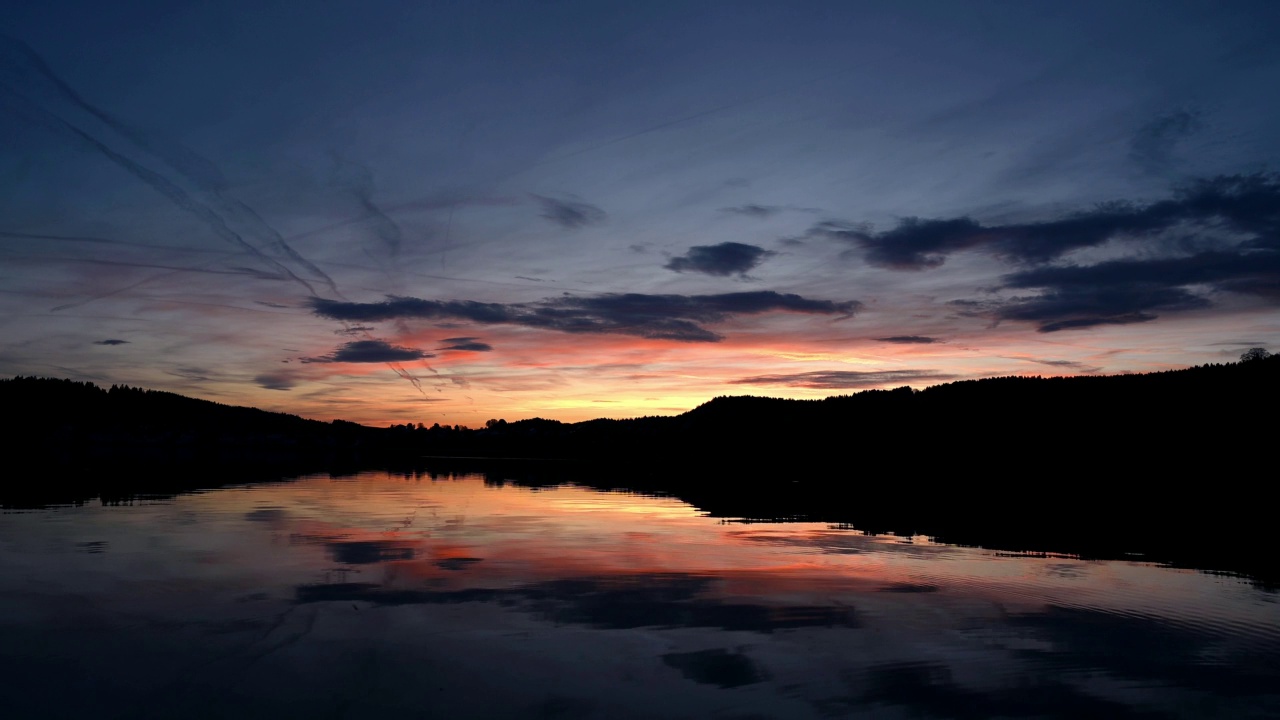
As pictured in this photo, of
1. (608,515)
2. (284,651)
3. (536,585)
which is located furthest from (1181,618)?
(608,515)

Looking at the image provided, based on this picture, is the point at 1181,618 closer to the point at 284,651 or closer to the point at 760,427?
the point at 284,651

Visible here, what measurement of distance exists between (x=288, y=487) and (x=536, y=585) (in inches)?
1489

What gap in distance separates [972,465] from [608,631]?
75010mm

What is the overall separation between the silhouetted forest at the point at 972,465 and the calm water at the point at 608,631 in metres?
7.95

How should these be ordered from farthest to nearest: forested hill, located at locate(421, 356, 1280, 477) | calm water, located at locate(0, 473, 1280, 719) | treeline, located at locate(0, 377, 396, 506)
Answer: treeline, located at locate(0, 377, 396, 506) → forested hill, located at locate(421, 356, 1280, 477) → calm water, located at locate(0, 473, 1280, 719)

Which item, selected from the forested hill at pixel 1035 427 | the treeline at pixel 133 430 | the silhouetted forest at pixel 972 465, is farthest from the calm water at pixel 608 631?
the treeline at pixel 133 430

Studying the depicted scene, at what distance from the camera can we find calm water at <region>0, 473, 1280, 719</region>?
987 cm

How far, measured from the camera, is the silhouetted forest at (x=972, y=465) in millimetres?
30422

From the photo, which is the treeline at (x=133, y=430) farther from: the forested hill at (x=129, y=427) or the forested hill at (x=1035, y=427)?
the forested hill at (x=1035, y=427)

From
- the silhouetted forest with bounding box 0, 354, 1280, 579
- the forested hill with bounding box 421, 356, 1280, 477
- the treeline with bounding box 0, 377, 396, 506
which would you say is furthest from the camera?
the treeline with bounding box 0, 377, 396, 506

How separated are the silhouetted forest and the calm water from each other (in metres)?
7.95

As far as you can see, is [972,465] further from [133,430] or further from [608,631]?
[133,430]

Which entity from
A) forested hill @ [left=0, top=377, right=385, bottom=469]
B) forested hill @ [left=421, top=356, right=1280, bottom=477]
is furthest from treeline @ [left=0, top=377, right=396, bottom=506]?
forested hill @ [left=421, top=356, right=1280, bottom=477]

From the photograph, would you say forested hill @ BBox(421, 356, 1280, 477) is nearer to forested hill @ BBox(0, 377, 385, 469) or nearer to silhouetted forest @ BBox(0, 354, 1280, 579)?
silhouetted forest @ BBox(0, 354, 1280, 579)
